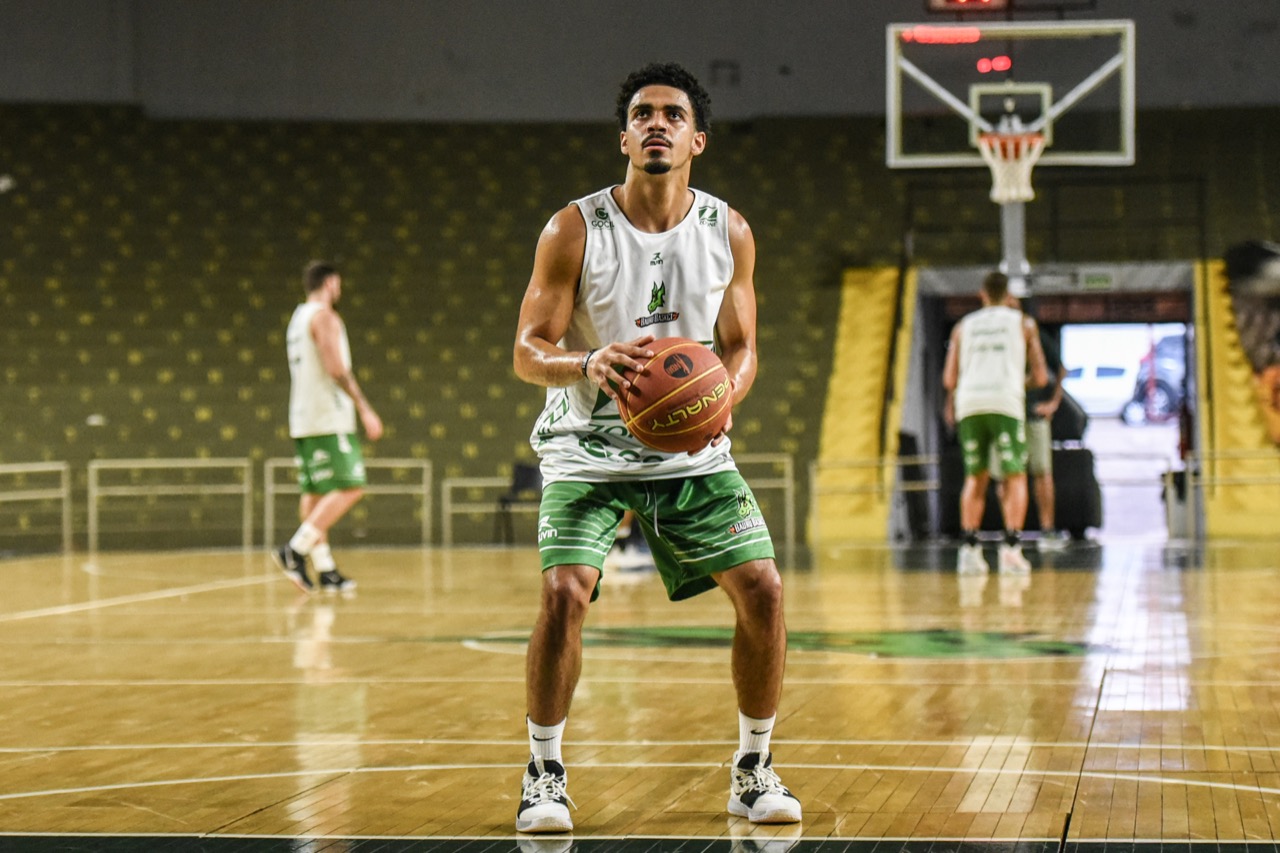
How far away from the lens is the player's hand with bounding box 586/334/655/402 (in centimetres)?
319

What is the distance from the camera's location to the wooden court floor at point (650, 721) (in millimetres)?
3303

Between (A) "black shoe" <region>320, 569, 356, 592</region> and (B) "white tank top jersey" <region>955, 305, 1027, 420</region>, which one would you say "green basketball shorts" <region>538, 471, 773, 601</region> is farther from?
(B) "white tank top jersey" <region>955, 305, 1027, 420</region>

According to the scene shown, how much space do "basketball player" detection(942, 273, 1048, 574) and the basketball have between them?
6.71 m

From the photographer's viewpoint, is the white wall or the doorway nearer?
the white wall

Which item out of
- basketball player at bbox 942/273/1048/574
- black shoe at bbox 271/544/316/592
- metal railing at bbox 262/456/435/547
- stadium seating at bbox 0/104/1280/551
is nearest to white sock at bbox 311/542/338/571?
black shoe at bbox 271/544/316/592

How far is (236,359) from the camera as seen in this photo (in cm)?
1681

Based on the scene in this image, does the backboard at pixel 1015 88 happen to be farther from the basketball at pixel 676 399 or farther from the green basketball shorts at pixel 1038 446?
the basketball at pixel 676 399

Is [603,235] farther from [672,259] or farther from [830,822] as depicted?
[830,822]

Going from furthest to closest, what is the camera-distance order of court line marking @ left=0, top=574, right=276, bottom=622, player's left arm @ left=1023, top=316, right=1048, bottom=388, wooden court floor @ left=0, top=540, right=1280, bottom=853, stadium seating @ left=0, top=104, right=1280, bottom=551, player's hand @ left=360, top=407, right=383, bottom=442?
1. stadium seating @ left=0, top=104, right=1280, bottom=551
2. player's left arm @ left=1023, top=316, right=1048, bottom=388
3. player's hand @ left=360, top=407, right=383, bottom=442
4. court line marking @ left=0, top=574, right=276, bottom=622
5. wooden court floor @ left=0, top=540, right=1280, bottom=853

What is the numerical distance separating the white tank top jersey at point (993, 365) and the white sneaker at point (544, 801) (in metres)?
6.87

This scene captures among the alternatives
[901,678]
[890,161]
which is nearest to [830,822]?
[901,678]

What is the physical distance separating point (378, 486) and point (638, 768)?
12.6 meters

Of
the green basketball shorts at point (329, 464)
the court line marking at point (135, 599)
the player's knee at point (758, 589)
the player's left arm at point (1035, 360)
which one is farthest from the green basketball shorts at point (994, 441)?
the player's knee at point (758, 589)

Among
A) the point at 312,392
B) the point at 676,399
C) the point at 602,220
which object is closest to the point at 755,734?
the point at 676,399
